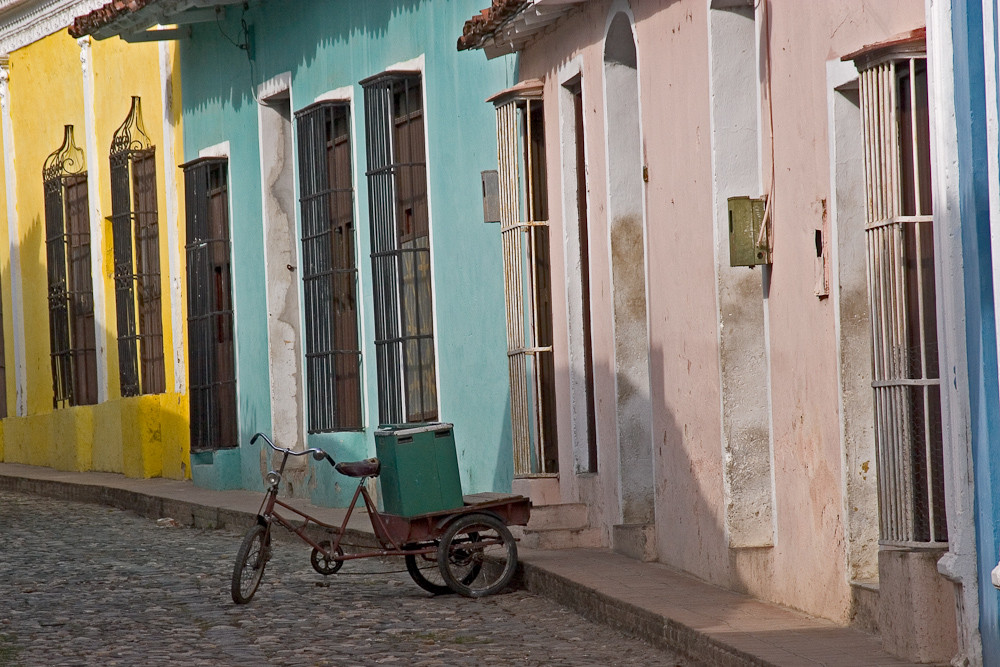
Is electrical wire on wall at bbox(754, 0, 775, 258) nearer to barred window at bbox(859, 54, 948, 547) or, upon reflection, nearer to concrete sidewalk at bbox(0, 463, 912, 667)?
barred window at bbox(859, 54, 948, 547)

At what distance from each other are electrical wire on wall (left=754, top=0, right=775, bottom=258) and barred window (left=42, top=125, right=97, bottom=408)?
13.8 m

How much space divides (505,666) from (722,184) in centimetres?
255

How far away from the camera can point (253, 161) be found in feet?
55.7

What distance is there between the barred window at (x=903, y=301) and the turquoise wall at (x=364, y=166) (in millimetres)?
6276

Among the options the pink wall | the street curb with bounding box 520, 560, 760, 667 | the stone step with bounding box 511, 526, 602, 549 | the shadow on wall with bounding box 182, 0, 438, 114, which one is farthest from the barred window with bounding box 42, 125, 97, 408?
the street curb with bounding box 520, 560, 760, 667

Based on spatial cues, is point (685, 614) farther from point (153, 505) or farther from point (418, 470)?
point (153, 505)

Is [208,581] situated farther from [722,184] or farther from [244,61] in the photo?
[244,61]

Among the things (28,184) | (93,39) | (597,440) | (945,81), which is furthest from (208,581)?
(28,184)

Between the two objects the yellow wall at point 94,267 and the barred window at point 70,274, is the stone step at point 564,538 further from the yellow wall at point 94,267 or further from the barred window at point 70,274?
the barred window at point 70,274

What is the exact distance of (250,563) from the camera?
999cm

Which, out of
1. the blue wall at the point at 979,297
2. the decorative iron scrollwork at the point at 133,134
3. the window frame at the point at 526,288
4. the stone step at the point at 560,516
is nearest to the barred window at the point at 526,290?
the window frame at the point at 526,288

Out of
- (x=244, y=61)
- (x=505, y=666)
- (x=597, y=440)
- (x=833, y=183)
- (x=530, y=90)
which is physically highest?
(x=244, y=61)

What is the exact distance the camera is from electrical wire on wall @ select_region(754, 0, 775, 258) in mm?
8141

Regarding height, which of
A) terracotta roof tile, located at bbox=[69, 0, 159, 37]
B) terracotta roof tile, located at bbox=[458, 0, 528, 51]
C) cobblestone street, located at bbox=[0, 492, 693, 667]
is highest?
terracotta roof tile, located at bbox=[69, 0, 159, 37]
